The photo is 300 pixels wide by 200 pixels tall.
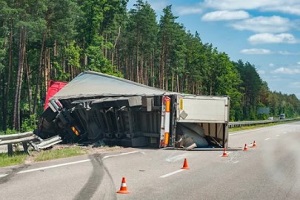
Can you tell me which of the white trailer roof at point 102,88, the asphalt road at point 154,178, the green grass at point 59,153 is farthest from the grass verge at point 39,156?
the white trailer roof at point 102,88

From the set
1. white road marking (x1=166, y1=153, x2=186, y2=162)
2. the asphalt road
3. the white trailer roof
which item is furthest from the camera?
the white trailer roof

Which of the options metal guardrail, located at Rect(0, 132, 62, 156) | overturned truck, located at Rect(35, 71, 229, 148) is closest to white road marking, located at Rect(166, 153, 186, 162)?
overturned truck, located at Rect(35, 71, 229, 148)

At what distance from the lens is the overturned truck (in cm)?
1794

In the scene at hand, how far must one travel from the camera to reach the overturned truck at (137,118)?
17.9 m

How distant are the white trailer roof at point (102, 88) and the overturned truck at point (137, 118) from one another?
4 centimetres

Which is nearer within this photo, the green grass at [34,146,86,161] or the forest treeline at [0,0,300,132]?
the green grass at [34,146,86,161]

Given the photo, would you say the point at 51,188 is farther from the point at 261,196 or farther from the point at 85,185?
the point at 261,196

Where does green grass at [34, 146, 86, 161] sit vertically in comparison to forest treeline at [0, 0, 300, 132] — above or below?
below

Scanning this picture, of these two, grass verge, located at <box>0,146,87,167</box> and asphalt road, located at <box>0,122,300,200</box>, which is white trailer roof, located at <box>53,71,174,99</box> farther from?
asphalt road, located at <box>0,122,300,200</box>

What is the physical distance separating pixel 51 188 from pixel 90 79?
41.6 feet

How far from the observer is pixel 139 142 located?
18.4 metres

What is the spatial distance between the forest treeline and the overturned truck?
815 inches

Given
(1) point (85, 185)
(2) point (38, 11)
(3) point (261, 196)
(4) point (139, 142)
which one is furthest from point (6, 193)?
(2) point (38, 11)

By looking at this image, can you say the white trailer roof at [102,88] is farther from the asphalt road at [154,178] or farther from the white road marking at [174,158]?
the asphalt road at [154,178]
